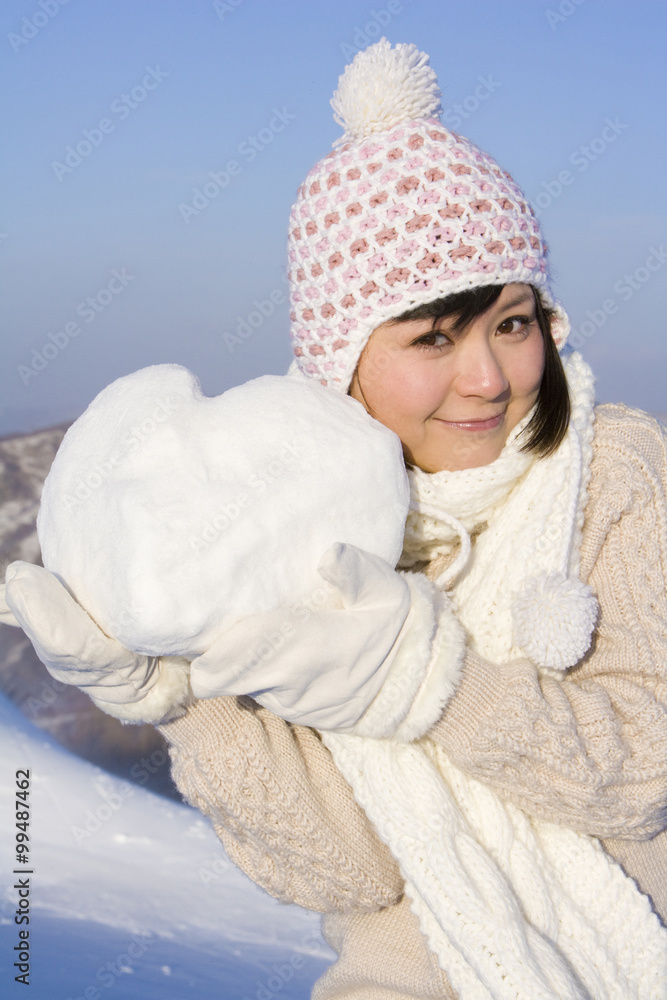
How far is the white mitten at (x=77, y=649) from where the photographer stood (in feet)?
2.75

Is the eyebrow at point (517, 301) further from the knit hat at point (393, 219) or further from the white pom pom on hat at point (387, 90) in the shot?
the white pom pom on hat at point (387, 90)

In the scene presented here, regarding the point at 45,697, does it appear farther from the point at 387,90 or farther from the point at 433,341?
the point at 387,90

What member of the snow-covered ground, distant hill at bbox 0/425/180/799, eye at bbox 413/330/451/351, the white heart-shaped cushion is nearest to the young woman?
eye at bbox 413/330/451/351

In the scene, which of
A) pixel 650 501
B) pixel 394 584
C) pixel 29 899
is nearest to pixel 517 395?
pixel 650 501

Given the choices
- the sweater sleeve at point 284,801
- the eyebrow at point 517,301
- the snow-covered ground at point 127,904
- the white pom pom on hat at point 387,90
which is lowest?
the snow-covered ground at point 127,904

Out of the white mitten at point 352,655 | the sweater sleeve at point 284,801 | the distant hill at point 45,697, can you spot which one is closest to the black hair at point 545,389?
the white mitten at point 352,655

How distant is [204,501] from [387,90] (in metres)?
0.67

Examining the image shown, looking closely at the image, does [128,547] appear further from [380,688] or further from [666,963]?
[666,963]

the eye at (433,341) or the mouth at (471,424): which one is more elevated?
the eye at (433,341)

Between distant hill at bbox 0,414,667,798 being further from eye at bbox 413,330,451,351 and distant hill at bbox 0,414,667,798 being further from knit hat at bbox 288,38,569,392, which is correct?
eye at bbox 413,330,451,351

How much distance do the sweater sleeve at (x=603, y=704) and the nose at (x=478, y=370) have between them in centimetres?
22

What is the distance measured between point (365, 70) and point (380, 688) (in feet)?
2.71

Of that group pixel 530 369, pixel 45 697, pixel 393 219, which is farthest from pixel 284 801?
pixel 45 697

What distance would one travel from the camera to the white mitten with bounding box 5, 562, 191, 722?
33.0 inches
